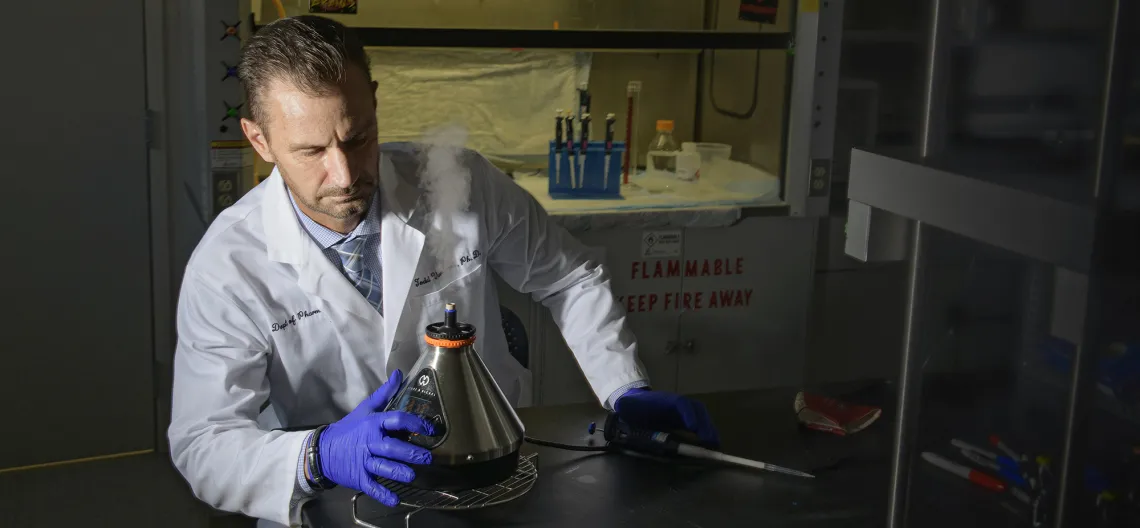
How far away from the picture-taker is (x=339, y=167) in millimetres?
1583

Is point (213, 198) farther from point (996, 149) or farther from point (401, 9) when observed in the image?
point (996, 149)

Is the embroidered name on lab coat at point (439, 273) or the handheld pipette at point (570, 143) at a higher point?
the handheld pipette at point (570, 143)

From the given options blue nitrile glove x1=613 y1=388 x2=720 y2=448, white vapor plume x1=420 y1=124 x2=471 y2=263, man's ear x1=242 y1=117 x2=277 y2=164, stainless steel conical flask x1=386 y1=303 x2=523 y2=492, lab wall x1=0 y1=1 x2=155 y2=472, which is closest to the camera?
stainless steel conical flask x1=386 y1=303 x2=523 y2=492

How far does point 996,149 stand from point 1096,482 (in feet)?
0.53

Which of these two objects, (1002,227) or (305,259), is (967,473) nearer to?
(1002,227)

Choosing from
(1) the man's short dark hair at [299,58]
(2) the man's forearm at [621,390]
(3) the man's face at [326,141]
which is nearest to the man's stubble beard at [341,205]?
(3) the man's face at [326,141]

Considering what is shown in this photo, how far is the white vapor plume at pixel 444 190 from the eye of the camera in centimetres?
180

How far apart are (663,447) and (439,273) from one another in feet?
1.70

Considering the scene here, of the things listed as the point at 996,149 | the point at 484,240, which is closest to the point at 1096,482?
the point at 996,149

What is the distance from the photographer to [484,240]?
1.87m

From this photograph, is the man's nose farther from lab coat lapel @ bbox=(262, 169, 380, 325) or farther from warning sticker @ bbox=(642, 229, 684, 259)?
warning sticker @ bbox=(642, 229, 684, 259)

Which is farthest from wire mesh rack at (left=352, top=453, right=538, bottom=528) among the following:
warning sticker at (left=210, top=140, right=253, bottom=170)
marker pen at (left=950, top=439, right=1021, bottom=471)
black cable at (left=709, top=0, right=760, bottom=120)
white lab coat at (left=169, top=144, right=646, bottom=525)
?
black cable at (left=709, top=0, right=760, bottom=120)

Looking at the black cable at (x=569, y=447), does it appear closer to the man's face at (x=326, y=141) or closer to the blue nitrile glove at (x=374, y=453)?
the blue nitrile glove at (x=374, y=453)

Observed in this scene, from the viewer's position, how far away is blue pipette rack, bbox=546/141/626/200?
3.06 meters
